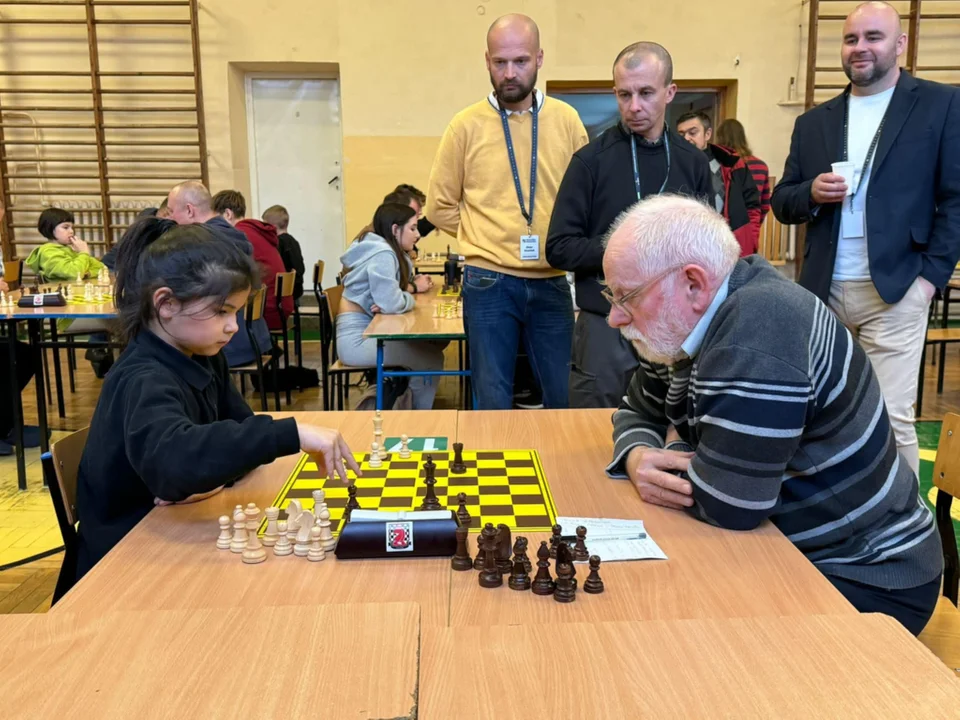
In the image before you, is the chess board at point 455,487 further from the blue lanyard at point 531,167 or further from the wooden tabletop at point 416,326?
the wooden tabletop at point 416,326

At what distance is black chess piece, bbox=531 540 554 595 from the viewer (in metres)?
1.23

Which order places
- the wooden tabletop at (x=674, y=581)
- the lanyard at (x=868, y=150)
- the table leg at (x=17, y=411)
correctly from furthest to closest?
the table leg at (x=17, y=411)
the lanyard at (x=868, y=150)
the wooden tabletop at (x=674, y=581)

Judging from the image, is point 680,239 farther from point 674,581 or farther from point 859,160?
point 859,160

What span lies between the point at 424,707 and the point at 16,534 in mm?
3185

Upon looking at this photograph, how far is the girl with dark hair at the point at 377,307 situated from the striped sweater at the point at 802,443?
2.97 metres

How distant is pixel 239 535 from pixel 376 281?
3206 mm

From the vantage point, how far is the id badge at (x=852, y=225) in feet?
9.75

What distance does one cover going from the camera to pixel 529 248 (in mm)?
3115

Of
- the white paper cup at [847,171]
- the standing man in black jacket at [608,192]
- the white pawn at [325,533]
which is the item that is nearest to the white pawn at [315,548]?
the white pawn at [325,533]

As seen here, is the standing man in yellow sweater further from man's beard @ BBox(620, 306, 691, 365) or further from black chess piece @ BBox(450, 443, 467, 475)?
man's beard @ BBox(620, 306, 691, 365)

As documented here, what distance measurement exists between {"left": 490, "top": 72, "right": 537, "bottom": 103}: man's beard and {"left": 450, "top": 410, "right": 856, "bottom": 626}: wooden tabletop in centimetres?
A: 185

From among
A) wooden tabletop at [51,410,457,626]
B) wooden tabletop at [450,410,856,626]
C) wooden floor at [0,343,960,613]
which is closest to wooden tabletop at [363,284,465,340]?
wooden floor at [0,343,960,613]

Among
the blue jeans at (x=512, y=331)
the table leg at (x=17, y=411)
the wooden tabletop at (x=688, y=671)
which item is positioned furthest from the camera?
the table leg at (x=17, y=411)

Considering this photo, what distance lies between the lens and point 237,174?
901 centimetres
